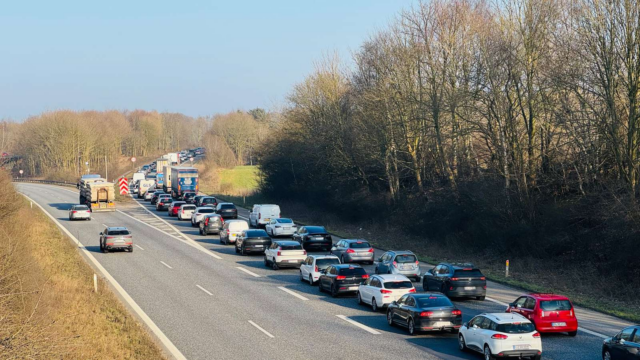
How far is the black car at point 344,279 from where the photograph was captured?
27.5m

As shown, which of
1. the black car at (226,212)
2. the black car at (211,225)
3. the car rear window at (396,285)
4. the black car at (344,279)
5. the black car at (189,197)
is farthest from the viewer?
the black car at (189,197)

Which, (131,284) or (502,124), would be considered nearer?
(131,284)

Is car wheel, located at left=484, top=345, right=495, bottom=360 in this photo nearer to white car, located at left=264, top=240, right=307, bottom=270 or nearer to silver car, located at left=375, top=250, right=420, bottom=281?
silver car, located at left=375, top=250, right=420, bottom=281

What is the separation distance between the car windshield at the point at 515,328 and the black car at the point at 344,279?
32.0ft

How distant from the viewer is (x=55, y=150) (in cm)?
12231

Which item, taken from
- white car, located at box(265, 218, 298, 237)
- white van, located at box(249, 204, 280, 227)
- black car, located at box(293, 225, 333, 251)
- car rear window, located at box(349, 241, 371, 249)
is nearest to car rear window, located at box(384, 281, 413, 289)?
car rear window, located at box(349, 241, 371, 249)

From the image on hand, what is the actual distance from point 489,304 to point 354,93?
36.8 metres

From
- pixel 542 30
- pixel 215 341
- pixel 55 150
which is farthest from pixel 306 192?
pixel 55 150

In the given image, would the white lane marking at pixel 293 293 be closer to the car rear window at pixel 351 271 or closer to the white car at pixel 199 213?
the car rear window at pixel 351 271

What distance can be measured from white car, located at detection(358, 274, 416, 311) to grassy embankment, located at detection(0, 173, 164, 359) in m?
8.23

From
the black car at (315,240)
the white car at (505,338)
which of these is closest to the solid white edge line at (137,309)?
the white car at (505,338)

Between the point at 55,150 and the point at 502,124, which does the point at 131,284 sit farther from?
the point at 55,150

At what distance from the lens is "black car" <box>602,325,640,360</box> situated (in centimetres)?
1584

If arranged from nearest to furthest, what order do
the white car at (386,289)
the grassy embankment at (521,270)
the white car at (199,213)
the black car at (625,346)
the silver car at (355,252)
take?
the black car at (625,346)
the white car at (386,289)
the grassy embankment at (521,270)
the silver car at (355,252)
the white car at (199,213)
